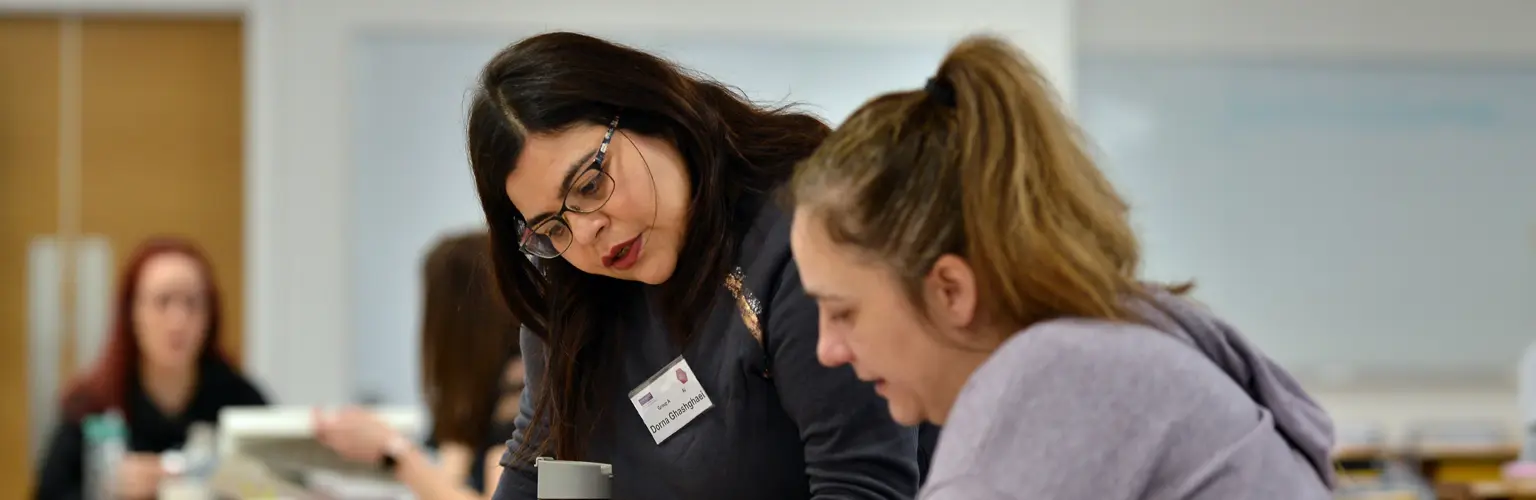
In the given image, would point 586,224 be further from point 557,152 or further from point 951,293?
point 951,293

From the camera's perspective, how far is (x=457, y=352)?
2.65m

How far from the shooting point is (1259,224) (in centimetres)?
475

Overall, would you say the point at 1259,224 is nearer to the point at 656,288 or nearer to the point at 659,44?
the point at 659,44

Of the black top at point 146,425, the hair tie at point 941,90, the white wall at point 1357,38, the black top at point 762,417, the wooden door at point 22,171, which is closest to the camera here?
the hair tie at point 941,90

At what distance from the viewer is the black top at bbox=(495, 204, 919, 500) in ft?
3.94

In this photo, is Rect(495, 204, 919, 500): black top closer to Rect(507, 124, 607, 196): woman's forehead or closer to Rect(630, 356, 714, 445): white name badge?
Rect(630, 356, 714, 445): white name badge

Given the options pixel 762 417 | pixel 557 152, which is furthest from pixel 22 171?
pixel 762 417

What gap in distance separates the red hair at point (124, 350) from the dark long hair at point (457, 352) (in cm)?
114

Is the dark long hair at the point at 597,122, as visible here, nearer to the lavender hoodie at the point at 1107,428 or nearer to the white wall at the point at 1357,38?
the lavender hoodie at the point at 1107,428

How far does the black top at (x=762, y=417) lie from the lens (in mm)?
1200

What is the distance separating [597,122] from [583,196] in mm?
65

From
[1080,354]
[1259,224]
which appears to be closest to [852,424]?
[1080,354]

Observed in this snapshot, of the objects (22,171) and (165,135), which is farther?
(165,135)

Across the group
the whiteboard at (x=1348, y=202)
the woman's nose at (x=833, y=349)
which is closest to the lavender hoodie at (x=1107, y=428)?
the woman's nose at (x=833, y=349)
